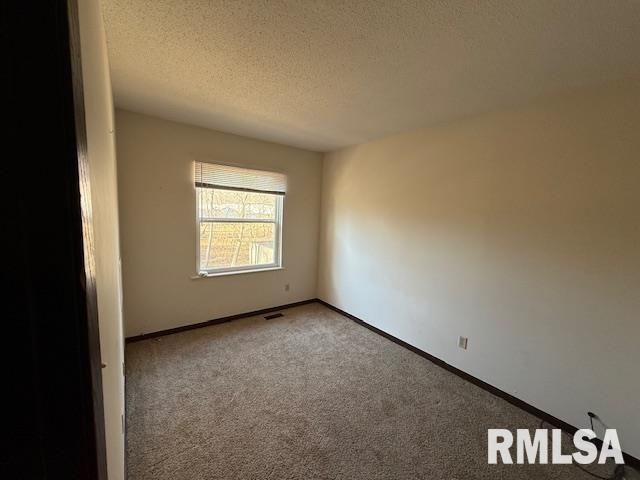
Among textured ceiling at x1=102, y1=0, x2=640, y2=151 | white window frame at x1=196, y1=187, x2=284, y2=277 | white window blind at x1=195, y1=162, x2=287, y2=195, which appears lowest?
white window frame at x1=196, y1=187, x2=284, y2=277

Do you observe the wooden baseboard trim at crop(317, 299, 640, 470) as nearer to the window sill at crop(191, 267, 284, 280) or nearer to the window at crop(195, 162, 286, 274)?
the window sill at crop(191, 267, 284, 280)

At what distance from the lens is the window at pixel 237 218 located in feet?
10.4

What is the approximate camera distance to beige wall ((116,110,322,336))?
2.71 metres

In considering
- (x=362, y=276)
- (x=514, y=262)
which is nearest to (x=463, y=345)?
(x=514, y=262)

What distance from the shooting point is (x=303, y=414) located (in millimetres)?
1957

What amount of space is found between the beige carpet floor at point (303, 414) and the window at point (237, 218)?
3.30 ft

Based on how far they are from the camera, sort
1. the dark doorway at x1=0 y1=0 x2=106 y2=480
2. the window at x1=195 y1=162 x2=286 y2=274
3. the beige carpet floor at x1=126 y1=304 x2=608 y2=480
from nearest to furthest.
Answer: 1. the dark doorway at x1=0 y1=0 x2=106 y2=480
2. the beige carpet floor at x1=126 y1=304 x2=608 y2=480
3. the window at x1=195 y1=162 x2=286 y2=274

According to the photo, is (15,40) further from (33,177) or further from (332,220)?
(332,220)

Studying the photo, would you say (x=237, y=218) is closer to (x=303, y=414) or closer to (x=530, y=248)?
(x=303, y=414)

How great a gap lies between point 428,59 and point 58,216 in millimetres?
1901

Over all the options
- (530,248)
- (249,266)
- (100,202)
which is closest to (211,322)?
(249,266)

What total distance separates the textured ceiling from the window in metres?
0.96

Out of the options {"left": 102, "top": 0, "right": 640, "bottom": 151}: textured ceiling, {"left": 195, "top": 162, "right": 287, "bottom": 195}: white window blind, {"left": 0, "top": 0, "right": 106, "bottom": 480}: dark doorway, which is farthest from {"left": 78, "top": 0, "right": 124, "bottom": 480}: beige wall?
{"left": 195, "top": 162, "right": 287, "bottom": 195}: white window blind

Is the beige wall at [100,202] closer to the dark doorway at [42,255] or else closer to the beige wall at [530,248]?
the dark doorway at [42,255]
